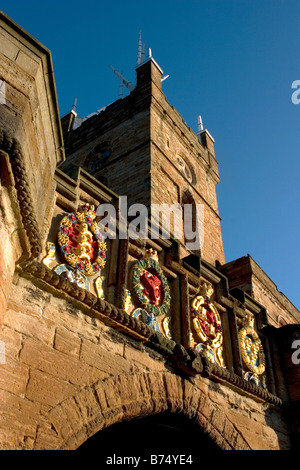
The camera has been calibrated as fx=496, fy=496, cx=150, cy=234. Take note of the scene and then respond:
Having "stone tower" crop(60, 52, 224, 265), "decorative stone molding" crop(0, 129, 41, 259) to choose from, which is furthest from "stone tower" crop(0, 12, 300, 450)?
"stone tower" crop(60, 52, 224, 265)

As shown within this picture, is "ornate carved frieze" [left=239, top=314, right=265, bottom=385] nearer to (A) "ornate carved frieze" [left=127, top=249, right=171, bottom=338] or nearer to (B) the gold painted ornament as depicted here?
(B) the gold painted ornament

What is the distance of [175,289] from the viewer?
21.5 ft

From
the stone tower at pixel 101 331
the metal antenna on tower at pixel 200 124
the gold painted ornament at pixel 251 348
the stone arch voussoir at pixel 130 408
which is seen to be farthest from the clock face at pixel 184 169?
the stone arch voussoir at pixel 130 408

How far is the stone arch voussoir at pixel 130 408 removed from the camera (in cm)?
412

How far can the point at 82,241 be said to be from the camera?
5.33 meters

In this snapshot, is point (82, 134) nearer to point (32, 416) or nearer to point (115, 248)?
point (115, 248)

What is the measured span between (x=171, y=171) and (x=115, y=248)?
320 inches

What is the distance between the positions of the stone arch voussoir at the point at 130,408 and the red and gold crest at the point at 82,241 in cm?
121

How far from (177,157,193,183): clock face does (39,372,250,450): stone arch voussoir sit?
9.64 m

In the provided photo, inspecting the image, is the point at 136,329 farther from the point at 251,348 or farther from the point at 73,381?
the point at 251,348

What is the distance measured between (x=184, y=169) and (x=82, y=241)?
10341 millimetres

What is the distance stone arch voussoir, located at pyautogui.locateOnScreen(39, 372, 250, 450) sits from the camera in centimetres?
412
